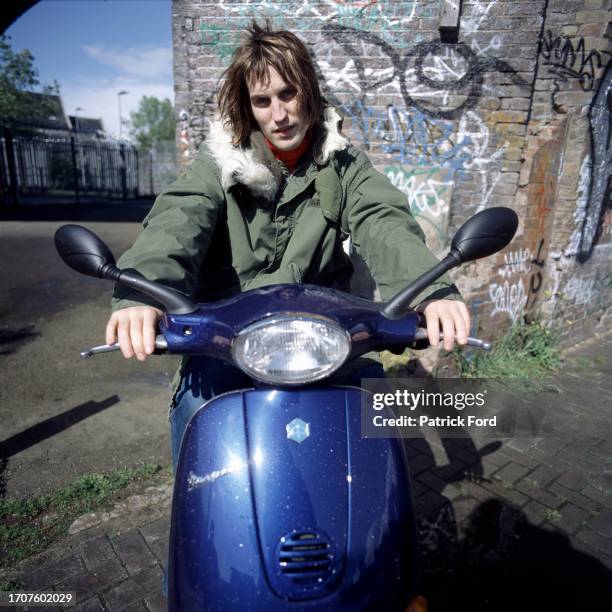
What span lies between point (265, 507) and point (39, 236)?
1033 cm

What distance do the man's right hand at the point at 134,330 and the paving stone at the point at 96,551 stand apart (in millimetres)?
1426

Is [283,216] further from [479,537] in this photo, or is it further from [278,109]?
[479,537]

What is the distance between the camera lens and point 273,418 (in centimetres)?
114

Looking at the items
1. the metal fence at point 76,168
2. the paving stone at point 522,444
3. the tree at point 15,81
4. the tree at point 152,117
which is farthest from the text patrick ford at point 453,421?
the tree at point 152,117

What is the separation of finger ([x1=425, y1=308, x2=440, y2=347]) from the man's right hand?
709mm

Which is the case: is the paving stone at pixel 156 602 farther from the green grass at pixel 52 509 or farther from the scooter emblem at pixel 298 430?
the scooter emblem at pixel 298 430

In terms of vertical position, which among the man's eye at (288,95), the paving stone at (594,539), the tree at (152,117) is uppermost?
the tree at (152,117)

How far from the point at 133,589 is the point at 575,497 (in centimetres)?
226

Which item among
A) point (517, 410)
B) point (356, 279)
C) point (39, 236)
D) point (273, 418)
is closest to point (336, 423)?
point (273, 418)

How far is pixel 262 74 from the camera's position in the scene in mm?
1771

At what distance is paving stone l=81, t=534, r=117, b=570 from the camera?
2090 millimetres

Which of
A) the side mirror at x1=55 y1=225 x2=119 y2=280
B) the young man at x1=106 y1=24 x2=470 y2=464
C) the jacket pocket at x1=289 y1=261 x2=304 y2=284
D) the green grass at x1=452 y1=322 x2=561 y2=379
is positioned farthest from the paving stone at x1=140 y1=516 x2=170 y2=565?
the green grass at x1=452 y1=322 x2=561 y2=379

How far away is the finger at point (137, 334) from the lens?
115cm

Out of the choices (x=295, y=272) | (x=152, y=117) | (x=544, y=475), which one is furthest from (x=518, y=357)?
(x=152, y=117)
